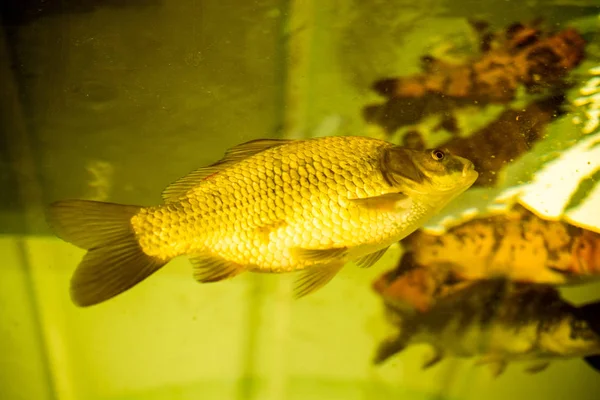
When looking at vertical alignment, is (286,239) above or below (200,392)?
above

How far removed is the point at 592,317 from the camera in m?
1.66

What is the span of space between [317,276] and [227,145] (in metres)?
1.01

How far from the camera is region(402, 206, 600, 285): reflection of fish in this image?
5.41ft

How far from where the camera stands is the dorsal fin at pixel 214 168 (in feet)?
3.31

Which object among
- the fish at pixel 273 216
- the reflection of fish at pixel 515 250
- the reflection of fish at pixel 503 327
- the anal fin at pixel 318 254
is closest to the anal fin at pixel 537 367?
the reflection of fish at pixel 503 327

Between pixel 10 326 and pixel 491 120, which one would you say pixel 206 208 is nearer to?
pixel 491 120

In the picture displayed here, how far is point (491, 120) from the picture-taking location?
165 cm

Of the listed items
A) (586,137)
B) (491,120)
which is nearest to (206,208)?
(491,120)

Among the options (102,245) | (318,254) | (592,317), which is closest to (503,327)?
(592,317)

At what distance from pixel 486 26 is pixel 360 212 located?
45.6 inches

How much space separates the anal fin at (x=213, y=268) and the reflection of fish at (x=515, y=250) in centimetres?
96

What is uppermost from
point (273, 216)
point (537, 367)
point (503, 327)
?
point (273, 216)

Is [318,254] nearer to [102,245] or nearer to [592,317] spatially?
[102,245]

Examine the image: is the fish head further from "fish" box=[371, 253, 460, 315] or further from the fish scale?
"fish" box=[371, 253, 460, 315]
